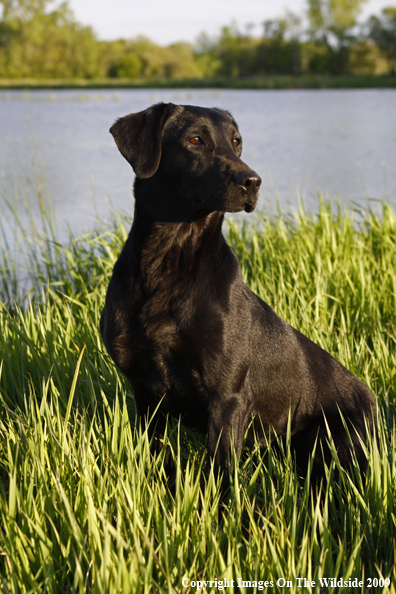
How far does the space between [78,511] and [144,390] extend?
599 mm

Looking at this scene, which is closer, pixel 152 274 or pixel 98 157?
pixel 152 274

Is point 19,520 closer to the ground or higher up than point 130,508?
closer to the ground

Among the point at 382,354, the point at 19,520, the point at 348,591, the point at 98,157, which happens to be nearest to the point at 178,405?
the point at 19,520

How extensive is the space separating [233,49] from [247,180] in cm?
9962

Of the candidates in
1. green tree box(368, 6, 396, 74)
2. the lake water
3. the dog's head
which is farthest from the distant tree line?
the dog's head

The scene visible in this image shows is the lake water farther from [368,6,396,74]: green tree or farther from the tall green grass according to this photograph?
[368,6,396,74]: green tree

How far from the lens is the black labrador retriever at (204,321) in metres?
2.03

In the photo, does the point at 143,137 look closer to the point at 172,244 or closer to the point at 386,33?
the point at 172,244

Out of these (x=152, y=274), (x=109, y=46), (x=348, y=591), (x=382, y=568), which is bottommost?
(x=382, y=568)

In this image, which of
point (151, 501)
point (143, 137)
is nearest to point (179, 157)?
point (143, 137)

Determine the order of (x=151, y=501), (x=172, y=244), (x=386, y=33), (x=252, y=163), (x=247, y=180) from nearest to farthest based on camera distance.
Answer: (x=151, y=501), (x=247, y=180), (x=172, y=244), (x=252, y=163), (x=386, y=33)

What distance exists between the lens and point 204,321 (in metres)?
2.02

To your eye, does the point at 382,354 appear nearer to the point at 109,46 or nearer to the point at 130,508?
the point at 130,508

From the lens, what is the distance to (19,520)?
183 cm
